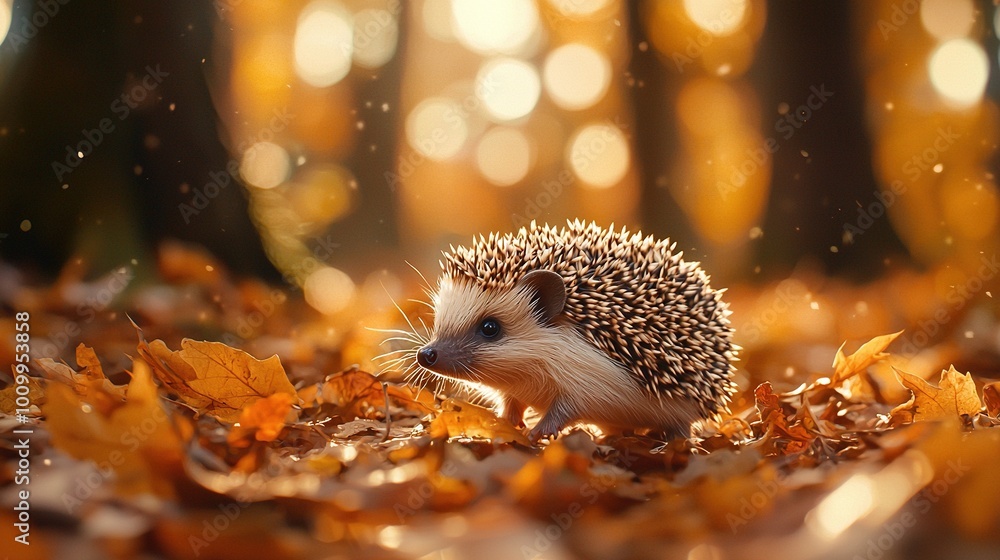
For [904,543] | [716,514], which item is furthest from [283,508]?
[904,543]

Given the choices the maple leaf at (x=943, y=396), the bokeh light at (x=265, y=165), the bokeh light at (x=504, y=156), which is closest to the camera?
the maple leaf at (x=943, y=396)

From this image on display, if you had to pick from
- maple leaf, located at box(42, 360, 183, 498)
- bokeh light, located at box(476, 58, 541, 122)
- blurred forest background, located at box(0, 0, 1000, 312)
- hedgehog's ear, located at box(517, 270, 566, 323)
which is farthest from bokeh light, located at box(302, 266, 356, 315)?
maple leaf, located at box(42, 360, 183, 498)

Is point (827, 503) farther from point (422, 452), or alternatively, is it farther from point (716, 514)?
point (422, 452)

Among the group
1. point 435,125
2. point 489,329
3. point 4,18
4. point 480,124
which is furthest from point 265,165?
point 489,329

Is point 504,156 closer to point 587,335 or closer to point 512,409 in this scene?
point 512,409

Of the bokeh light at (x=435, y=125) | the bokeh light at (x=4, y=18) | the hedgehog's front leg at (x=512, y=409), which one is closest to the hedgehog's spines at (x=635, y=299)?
the hedgehog's front leg at (x=512, y=409)

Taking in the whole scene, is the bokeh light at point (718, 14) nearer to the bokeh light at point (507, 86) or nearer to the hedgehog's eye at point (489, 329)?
the bokeh light at point (507, 86)

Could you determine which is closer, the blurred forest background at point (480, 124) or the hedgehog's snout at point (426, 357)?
the hedgehog's snout at point (426, 357)

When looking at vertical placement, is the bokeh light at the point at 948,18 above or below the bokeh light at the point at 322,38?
below
